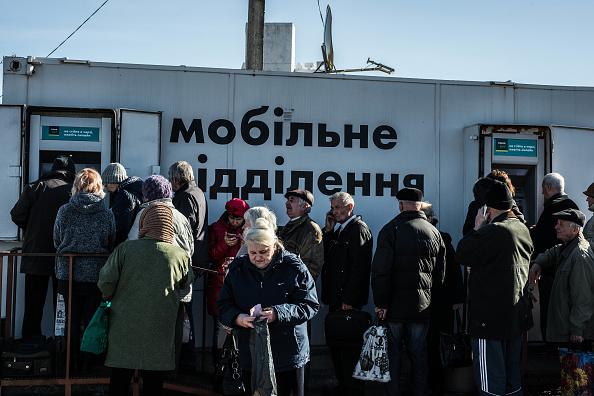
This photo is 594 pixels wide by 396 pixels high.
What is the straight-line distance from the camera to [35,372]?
20.1ft

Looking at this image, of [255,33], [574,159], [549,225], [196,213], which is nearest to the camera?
[196,213]

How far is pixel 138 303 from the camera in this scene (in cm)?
534

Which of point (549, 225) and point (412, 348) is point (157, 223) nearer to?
point (412, 348)

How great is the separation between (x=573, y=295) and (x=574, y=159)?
2.33 m

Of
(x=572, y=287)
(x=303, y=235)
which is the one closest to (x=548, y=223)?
(x=572, y=287)

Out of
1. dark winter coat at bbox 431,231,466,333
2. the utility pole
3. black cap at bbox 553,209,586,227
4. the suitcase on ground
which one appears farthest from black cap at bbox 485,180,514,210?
the utility pole

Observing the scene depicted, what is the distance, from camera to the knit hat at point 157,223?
5.45 metres

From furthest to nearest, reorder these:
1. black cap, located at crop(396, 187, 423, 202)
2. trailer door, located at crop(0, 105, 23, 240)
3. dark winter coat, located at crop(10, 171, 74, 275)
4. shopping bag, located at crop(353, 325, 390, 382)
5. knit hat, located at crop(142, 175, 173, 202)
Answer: trailer door, located at crop(0, 105, 23, 240) < dark winter coat, located at crop(10, 171, 74, 275) < black cap, located at crop(396, 187, 423, 202) < shopping bag, located at crop(353, 325, 390, 382) < knit hat, located at crop(142, 175, 173, 202)

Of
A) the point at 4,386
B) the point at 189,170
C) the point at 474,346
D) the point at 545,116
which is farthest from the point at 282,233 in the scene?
the point at 545,116

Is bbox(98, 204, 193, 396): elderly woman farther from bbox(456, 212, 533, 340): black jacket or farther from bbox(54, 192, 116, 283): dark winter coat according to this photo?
bbox(456, 212, 533, 340): black jacket

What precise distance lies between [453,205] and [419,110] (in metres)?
1.03

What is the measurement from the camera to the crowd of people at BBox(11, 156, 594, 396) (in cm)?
495

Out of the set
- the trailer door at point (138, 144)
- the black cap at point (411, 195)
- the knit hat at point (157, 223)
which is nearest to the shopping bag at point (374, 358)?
the black cap at point (411, 195)

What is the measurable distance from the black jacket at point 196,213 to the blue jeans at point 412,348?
72.1 inches
